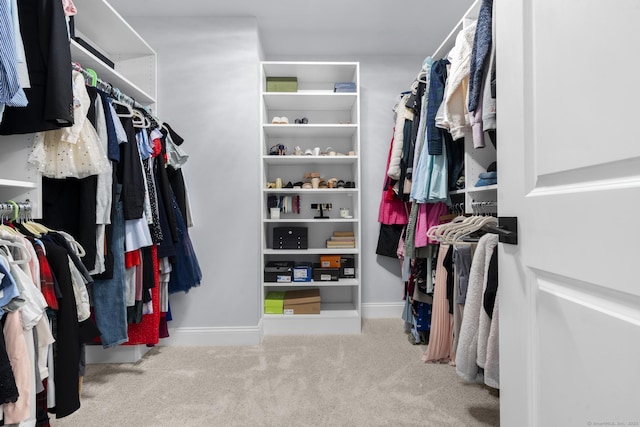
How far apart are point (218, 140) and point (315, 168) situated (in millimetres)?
923

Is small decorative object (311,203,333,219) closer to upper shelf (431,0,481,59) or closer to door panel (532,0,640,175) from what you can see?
upper shelf (431,0,481,59)

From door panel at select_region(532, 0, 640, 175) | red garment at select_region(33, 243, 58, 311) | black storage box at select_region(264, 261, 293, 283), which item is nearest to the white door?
door panel at select_region(532, 0, 640, 175)

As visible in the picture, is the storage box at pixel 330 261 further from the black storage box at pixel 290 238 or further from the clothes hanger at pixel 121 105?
the clothes hanger at pixel 121 105

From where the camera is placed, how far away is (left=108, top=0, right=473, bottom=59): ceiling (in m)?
2.31

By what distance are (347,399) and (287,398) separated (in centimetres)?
31

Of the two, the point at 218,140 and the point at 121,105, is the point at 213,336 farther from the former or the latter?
the point at 121,105

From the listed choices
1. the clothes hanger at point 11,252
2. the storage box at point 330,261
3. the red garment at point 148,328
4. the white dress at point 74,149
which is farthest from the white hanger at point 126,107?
the storage box at point 330,261

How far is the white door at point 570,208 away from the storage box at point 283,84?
2.03 meters

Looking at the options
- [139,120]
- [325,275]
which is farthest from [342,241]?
[139,120]

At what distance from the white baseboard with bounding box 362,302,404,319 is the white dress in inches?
92.9

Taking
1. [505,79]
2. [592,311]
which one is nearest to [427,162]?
[505,79]

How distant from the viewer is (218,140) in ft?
7.97

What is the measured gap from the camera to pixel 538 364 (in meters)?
0.71

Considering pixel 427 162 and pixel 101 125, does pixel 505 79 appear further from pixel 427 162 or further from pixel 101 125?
pixel 101 125
